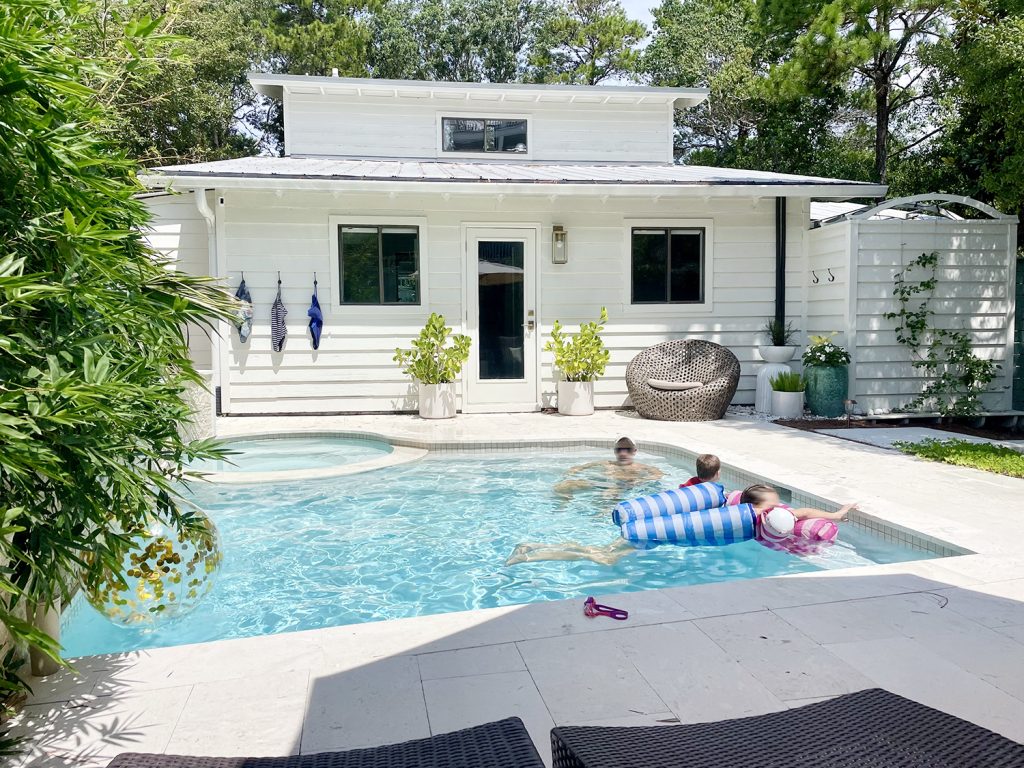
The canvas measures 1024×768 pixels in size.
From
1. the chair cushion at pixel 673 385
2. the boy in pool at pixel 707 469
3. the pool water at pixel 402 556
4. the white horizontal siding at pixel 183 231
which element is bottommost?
the pool water at pixel 402 556

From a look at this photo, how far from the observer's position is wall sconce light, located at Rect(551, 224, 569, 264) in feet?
29.6

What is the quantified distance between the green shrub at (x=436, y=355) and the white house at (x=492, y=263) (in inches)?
16.5

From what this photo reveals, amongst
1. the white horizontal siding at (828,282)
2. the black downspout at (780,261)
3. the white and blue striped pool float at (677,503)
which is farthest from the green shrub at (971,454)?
the black downspout at (780,261)

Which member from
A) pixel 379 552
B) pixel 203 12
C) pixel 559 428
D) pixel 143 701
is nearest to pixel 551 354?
pixel 559 428

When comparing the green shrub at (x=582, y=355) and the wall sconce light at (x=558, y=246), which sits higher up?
the wall sconce light at (x=558, y=246)

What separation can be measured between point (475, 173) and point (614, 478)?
15.4 feet

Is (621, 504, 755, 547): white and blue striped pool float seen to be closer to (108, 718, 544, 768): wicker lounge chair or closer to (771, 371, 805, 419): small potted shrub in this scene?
(108, 718, 544, 768): wicker lounge chair

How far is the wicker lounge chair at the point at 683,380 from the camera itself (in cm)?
836

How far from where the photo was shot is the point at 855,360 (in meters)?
8.44

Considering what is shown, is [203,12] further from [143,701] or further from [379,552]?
[143,701]

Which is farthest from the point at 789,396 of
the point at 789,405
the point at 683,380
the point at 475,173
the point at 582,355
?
the point at 475,173

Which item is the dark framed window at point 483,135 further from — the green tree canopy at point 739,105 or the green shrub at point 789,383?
the green tree canopy at point 739,105

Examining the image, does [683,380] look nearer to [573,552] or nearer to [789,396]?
[789,396]

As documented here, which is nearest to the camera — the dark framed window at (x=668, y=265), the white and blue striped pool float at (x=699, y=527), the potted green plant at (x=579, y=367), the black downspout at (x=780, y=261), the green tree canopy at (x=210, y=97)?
the white and blue striped pool float at (x=699, y=527)
